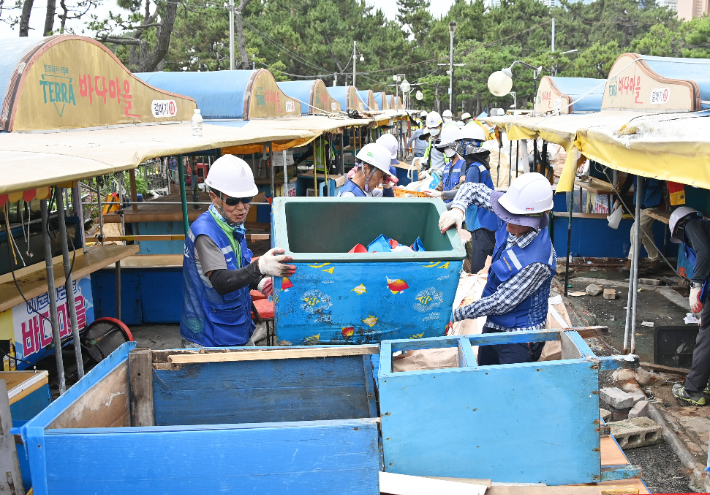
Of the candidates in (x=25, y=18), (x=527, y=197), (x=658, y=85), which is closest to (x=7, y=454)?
(x=527, y=197)

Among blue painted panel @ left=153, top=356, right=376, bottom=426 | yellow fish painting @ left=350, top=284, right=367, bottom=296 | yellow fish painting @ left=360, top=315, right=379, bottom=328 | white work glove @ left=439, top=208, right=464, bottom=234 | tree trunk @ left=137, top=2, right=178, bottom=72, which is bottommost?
blue painted panel @ left=153, top=356, right=376, bottom=426

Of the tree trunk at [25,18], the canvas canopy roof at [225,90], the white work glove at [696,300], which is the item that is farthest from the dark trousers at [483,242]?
the tree trunk at [25,18]

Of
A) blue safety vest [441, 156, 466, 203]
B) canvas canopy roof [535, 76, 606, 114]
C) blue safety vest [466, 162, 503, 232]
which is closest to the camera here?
blue safety vest [466, 162, 503, 232]

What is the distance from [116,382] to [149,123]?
4858mm

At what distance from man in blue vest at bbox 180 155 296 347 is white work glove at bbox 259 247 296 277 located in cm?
39

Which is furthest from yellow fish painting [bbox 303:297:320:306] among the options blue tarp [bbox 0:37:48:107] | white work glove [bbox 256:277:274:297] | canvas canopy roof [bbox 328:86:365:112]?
canvas canopy roof [bbox 328:86:365:112]

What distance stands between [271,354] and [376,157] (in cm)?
288

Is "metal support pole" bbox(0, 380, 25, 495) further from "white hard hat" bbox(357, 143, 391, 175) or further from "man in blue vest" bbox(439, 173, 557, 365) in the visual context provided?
"white hard hat" bbox(357, 143, 391, 175)

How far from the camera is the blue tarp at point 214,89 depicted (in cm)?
984

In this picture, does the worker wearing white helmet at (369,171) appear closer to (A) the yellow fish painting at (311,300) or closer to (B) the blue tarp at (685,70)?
(A) the yellow fish painting at (311,300)

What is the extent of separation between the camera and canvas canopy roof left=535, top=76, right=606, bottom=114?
41.0 feet

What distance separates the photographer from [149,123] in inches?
274

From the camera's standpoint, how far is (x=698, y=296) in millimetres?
5109

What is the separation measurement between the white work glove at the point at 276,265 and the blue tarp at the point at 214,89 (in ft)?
24.5
